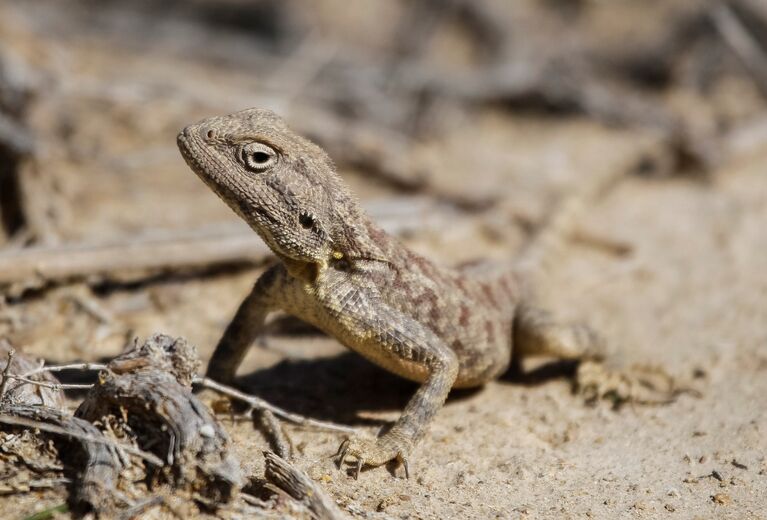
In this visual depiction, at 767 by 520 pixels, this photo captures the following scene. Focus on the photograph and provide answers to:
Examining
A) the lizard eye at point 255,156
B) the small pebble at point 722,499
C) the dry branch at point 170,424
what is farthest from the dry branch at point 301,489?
the small pebble at point 722,499

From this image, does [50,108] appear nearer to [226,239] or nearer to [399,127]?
[226,239]

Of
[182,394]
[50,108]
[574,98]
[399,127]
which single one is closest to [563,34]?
[574,98]

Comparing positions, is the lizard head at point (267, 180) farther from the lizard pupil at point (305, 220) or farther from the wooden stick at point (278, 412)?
the wooden stick at point (278, 412)

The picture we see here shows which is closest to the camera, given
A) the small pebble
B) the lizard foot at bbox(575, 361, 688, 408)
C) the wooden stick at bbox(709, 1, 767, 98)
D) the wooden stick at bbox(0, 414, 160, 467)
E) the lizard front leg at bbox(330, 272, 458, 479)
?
the wooden stick at bbox(0, 414, 160, 467)

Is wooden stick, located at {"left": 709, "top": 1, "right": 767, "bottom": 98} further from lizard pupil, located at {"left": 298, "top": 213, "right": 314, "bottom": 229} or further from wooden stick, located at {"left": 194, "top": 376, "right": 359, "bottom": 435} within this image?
wooden stick, located at {"left": 194, "top": 376, "right": 359, "bottom": 435}

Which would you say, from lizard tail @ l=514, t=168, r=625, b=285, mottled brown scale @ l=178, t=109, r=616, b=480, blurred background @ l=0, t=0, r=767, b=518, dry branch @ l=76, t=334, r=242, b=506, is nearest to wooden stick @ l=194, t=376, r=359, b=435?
blurred background @ l=0, t=0, r=767, b=518

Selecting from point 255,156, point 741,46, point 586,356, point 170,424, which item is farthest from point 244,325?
point 741,46
